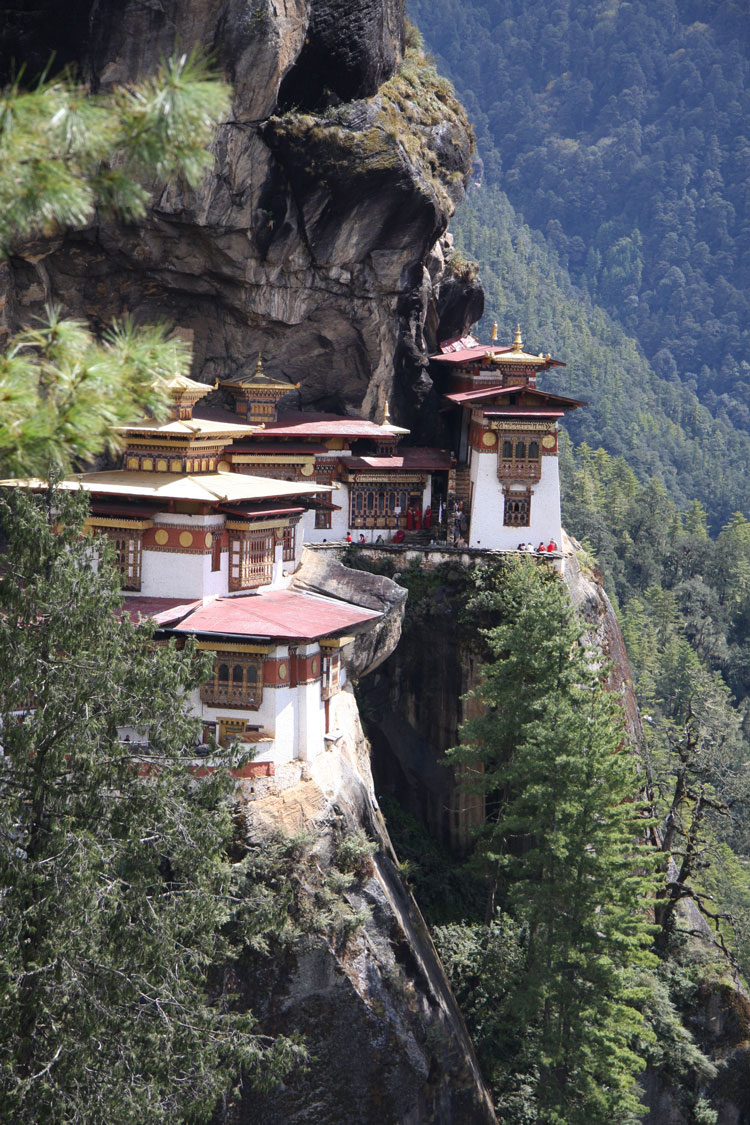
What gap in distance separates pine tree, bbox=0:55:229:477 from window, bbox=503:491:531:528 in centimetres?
2688

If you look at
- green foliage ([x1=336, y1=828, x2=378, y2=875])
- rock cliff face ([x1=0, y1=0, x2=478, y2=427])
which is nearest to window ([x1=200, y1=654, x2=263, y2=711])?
green foliage ([x1=336, y1=828, x2=378, y2=875])

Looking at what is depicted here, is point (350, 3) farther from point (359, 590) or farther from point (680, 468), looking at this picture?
point (680, 468)

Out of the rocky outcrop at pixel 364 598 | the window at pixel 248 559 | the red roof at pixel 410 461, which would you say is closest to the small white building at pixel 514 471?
the red roof at pixel 410 461

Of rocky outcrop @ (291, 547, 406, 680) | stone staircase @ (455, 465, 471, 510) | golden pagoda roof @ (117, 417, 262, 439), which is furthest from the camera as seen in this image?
stone staircase @ (455, 465, 471, 510)

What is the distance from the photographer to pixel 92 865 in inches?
778

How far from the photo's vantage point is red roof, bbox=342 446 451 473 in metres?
40.3

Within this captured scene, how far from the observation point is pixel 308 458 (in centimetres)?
3966

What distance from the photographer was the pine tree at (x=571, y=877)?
2869cm

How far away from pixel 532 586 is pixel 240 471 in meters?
9.08

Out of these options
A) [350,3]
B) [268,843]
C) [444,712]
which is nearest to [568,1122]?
[268,843]

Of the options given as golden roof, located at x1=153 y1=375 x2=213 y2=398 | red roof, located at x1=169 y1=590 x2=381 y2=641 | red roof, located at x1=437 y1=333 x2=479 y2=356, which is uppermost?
red roof, located at x1=437 y1=333 x2=479 y2=356

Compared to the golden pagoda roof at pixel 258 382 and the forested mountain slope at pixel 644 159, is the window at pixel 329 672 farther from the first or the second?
the forested mountain slope at pixel 644 159

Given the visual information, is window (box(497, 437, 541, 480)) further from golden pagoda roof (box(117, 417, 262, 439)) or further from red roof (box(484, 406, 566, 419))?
golden pagoda roof (box(117, 417, 262, 439))

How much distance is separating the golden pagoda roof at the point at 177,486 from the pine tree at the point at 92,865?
8.11 m
